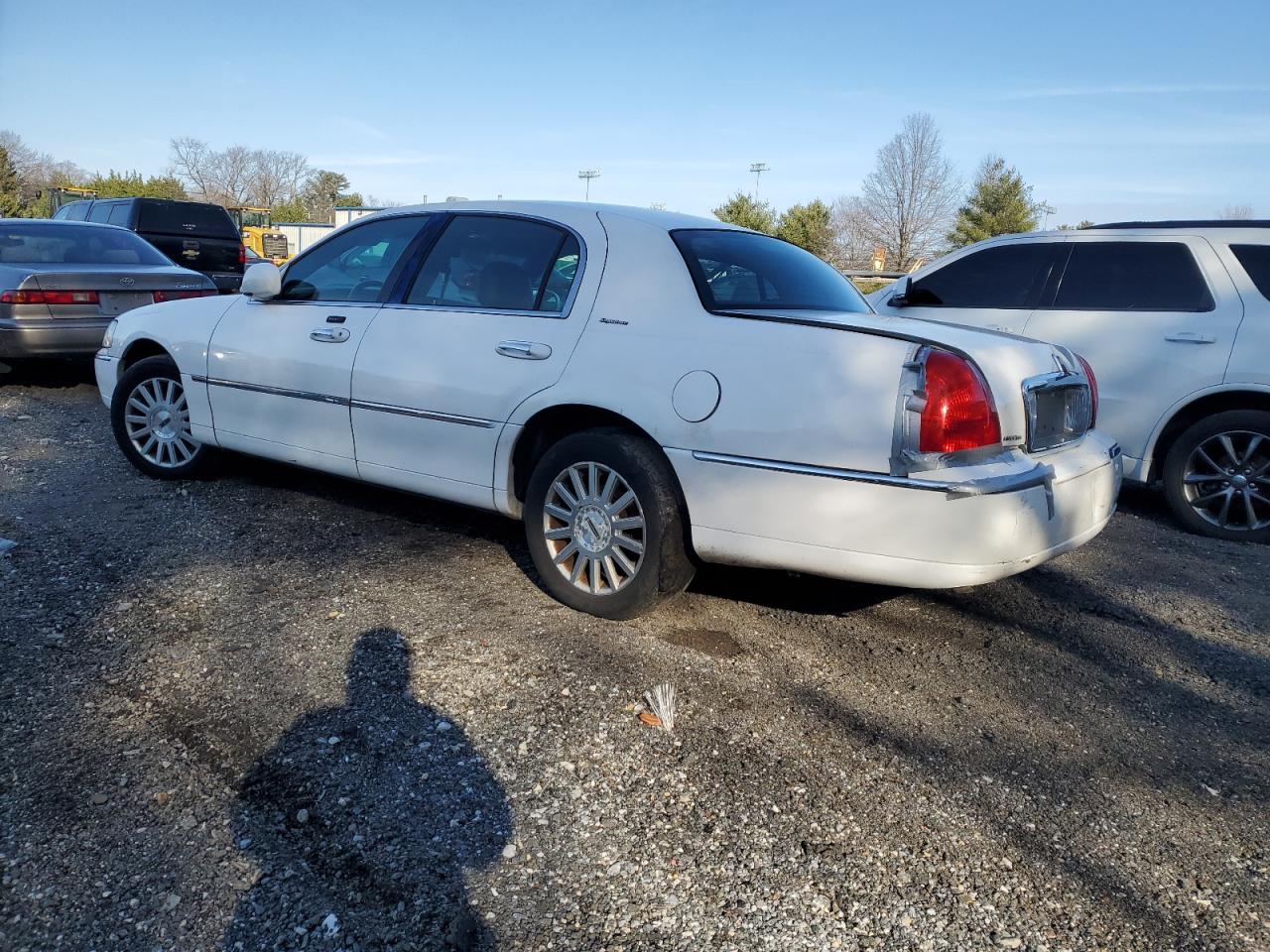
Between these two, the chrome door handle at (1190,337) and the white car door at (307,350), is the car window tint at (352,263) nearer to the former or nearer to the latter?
the white car door at (307,350)

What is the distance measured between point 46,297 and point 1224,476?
8731 mm

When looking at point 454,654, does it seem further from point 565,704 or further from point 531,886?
point 531,886

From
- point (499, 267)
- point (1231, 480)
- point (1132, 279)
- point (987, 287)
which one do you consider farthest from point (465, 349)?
point (1231, 480)

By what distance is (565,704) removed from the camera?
3.09 m

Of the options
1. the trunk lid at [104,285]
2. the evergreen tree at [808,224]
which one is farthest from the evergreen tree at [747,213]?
the trunk lid at [104,285]

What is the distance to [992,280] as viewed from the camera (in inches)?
255

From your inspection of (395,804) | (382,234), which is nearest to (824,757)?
(395,804)

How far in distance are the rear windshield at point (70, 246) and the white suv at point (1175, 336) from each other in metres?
6.99

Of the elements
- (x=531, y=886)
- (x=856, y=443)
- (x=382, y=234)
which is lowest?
(x=531, y=886)

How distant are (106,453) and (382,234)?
2940 millimetres

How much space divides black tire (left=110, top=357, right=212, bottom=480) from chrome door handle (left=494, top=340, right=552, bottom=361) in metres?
2.34

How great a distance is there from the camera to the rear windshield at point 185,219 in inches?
559

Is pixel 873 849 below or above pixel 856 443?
below

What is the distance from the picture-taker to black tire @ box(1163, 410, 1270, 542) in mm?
5410
